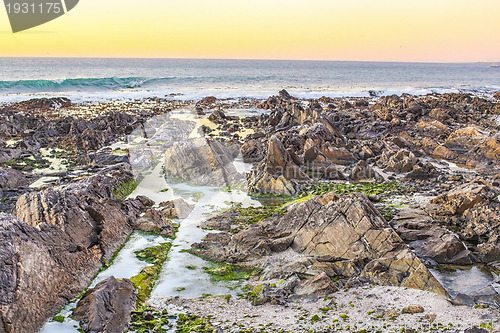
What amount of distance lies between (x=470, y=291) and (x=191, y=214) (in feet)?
35.0

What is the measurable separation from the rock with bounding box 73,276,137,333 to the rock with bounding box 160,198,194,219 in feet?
20.7

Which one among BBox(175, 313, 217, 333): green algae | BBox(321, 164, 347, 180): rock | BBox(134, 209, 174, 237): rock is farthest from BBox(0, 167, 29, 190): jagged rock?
BBox(321, 164, 347, 180): rock

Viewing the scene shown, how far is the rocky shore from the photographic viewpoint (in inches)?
369

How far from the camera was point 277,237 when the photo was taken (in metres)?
13.9

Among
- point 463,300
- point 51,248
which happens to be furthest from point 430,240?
point 51,248

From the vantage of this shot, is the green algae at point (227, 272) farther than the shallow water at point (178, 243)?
Yes

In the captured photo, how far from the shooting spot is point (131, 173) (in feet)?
69.5

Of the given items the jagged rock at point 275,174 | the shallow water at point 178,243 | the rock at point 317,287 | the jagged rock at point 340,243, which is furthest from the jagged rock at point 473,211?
the shallow water at point 178,243

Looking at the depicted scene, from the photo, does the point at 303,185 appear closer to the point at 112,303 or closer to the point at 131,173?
the point at 131,173

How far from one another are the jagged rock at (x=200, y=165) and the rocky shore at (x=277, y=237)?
8 centimetres

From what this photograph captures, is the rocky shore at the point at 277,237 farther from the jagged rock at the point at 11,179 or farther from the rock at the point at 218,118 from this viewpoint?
the rock at the point at 218,118

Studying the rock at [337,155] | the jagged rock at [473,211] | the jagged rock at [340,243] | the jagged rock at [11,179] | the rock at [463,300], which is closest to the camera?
the rock at [463,300]

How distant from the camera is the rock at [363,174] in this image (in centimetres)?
2152

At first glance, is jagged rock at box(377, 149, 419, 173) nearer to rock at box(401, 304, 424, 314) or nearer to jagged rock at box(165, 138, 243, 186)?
jagged rock at box(165, 138, 243, 186)
